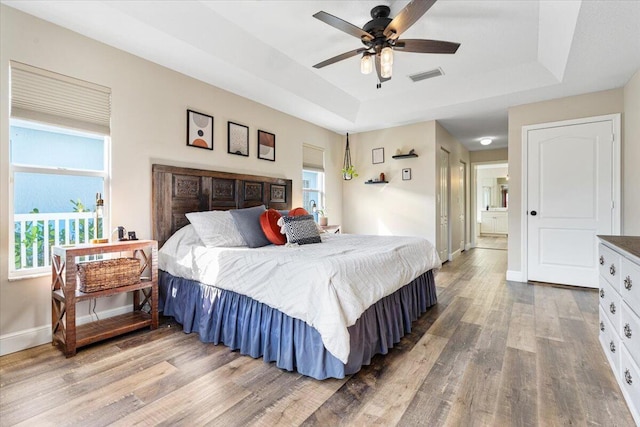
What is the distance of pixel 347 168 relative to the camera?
575 cm

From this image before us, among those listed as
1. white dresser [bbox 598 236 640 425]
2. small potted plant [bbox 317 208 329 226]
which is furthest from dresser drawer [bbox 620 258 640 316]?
small potted plant [bbox 317 208 329 226]

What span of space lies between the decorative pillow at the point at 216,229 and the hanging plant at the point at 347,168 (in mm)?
3060

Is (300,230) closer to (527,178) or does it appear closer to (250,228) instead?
(250,228)

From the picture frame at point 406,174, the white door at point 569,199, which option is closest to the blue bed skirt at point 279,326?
the white door at point 569,199

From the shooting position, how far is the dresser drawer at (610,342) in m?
1.80

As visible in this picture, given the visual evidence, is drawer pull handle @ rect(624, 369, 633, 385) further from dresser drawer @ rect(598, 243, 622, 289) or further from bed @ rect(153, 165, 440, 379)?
bed @ rect(153, 165, 440, 379)

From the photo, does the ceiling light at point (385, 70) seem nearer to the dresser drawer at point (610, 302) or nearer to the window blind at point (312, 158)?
the dresser drawer at point (610, 302)

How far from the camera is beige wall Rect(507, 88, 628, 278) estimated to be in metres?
3.77

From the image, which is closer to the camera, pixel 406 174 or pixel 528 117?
pixel 528 117

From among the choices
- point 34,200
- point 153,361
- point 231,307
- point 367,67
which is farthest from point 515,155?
point 34,200

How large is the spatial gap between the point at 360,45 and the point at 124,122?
245 centimetres

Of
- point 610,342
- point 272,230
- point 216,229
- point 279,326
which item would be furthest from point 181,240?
point 610,342

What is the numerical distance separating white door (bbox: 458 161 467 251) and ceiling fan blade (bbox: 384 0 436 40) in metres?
5.30

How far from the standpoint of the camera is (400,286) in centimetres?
243
